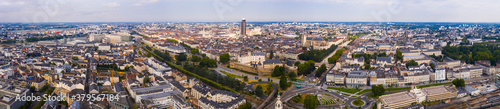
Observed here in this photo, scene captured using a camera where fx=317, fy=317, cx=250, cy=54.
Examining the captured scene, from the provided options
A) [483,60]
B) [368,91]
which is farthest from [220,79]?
[483,60]

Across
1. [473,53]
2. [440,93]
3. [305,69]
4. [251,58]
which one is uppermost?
[473,53]

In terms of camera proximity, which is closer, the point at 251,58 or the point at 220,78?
the point at 220,78

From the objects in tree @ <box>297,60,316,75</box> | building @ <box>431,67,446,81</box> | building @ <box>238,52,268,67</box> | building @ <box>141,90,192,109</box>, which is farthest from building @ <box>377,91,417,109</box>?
building @ <box>238,52,268,67</box>

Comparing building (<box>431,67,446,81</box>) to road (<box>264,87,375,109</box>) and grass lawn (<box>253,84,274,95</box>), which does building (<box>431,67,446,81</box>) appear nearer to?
road (<box>264,87,375,109</box>)

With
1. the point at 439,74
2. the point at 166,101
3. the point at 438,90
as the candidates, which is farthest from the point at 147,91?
the point at 439,74

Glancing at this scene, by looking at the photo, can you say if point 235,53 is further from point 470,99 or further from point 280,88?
point 470,99

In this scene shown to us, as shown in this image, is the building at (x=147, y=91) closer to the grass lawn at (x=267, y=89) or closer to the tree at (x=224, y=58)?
the grass lawn at (x=267, y=89)

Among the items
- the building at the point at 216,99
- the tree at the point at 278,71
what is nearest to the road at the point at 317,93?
the building at the point at 216,99

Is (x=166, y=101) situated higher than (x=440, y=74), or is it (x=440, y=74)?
(x=440, y=74)

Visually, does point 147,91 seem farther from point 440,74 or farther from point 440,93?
point 440,74
